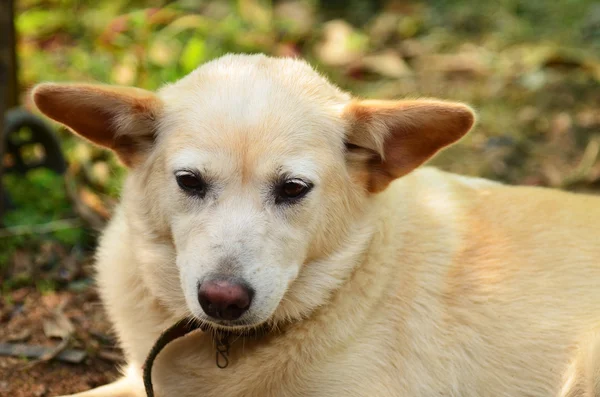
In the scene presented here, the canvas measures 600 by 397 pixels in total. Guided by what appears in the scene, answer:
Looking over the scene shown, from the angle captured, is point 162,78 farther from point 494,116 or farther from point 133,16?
point 494,116

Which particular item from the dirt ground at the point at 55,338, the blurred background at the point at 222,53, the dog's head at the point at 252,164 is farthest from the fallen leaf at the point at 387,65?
the dog's head at the point at 252,164

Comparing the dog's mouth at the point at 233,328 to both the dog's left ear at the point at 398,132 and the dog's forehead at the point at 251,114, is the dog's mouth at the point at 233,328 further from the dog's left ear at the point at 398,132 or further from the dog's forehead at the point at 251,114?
the dog's left ear at the point at 398,132

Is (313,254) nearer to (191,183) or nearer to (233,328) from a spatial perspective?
(233,328)

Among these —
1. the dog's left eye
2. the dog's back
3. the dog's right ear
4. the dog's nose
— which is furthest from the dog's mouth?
the dog's right ear

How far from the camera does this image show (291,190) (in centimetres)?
332

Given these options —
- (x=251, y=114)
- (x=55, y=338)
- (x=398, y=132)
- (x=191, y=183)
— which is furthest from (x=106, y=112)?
(x=55, y=338)

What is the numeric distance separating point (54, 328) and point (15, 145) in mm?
1755

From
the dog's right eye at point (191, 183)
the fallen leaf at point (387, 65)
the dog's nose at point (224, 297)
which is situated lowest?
the fallen leaf at point (387, 65)

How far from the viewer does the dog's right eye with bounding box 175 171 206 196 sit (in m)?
3.27

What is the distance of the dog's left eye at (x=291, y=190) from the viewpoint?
3295 mm

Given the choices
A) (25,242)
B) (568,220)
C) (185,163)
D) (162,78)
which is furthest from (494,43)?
(185,163)

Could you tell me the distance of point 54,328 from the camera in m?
4.50

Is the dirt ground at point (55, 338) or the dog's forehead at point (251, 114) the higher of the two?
the dog's forehead at point (251, 114)

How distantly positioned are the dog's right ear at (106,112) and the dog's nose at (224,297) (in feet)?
2.82
